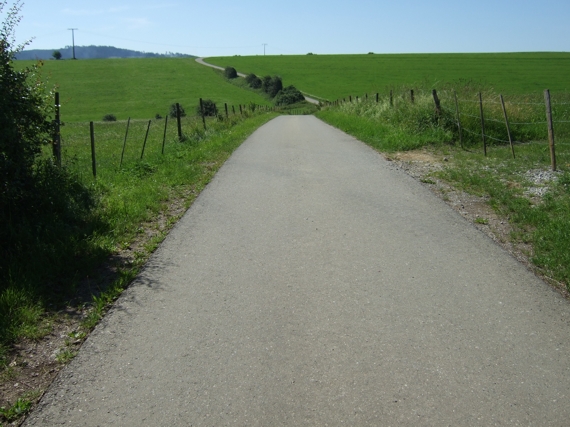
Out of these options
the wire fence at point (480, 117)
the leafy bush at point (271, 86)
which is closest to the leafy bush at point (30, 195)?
the wire fence at point (480, 117)

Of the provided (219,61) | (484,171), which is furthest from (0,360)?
(219,61)

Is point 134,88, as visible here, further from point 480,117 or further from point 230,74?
point 480,117

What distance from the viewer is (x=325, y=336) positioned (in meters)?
4.29

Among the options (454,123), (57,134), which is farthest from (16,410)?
(454,123)

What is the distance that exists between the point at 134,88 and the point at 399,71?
145 ft

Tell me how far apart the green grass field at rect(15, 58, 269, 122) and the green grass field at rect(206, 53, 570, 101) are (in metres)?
12.1

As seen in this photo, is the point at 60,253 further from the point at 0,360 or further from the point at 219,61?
the point at 219,61

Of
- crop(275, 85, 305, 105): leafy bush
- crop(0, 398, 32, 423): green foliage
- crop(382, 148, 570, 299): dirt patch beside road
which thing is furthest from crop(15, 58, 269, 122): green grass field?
crop(0, 398, 32, 423): green foliage

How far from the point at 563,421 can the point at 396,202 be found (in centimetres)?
589

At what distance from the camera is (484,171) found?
1138 cm

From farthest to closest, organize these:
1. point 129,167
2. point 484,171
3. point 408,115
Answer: point 408,115, point 129,167, point 484,171

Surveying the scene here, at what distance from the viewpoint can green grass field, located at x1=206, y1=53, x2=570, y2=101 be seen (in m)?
74.1

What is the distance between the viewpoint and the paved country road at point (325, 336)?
3369mm

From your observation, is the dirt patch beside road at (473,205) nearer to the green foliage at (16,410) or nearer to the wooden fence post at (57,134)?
the green foliage at (16,410)
